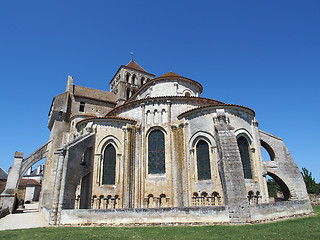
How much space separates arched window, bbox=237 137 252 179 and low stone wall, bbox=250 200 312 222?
9.50ft

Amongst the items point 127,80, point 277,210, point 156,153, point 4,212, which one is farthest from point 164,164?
point 127,80

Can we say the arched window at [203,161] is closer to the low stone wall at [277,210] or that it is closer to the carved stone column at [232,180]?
the carved stone column at [232,180]

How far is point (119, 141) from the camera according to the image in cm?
1705

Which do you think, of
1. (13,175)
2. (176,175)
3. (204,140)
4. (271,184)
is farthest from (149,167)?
(271,184)

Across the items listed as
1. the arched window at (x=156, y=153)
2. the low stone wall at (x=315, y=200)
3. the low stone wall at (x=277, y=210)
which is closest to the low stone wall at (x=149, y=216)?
the low stone wall at (x=277, y=210)

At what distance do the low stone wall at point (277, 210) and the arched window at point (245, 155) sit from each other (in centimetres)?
290

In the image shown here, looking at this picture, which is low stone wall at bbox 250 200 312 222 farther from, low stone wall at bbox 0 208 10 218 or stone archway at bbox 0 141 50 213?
stone archway at bbox 0 141 50 213

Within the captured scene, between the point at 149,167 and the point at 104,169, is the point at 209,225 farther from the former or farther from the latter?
the point at 104,169

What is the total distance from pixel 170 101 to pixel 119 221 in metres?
9.92

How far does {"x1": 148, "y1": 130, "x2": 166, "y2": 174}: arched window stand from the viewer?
1673cm

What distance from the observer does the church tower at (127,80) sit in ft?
109

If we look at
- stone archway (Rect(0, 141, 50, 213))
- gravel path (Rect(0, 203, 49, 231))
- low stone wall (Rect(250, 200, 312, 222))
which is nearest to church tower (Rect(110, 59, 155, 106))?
stone archway (Rect(0, 141, 50, 213))

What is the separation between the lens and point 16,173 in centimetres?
2220

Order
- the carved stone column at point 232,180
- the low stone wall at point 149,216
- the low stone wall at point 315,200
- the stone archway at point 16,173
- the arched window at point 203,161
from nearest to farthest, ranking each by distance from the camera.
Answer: the carved stone column at point 232,180, the low stone wall at point 149,216, the arched window at point 203,161, the stone archway at point 16,173, the low stone wall at point 315,200
